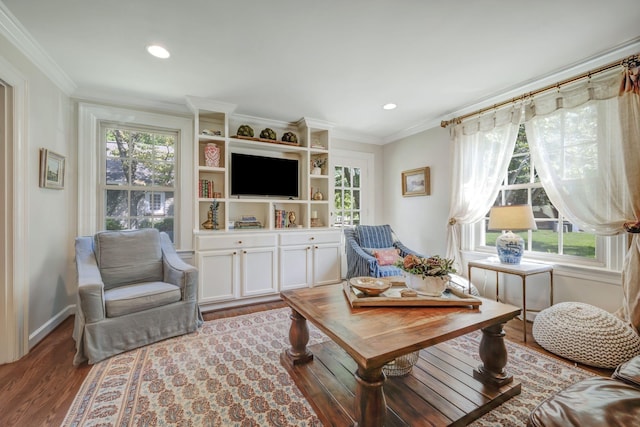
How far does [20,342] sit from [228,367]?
61.9 inches

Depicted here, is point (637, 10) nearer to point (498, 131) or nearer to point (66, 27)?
point (498, 131)

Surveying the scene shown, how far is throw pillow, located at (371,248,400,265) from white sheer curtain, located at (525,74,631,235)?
164cm

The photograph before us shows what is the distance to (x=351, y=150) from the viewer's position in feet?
14.4

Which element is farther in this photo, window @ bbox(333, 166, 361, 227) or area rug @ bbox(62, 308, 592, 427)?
window @ bbox(333, 166, 361, 227)

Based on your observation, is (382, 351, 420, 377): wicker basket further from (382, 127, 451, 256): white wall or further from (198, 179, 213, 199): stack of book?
(198, 179, 213, 199): stack of book

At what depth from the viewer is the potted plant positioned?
1706mm

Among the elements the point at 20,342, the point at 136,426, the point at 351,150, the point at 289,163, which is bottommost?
the point at 136,426

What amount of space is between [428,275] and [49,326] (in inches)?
127

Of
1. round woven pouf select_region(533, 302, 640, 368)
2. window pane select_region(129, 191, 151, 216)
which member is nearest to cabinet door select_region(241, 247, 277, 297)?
window pane select_region(129, 191, 151, 216)

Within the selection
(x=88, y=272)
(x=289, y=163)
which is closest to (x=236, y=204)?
(x=289, y=163)

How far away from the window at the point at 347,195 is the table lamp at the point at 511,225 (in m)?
2.16

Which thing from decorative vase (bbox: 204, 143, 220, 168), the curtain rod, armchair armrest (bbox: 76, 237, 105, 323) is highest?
the curtain rod

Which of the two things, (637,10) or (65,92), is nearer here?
(637,10)

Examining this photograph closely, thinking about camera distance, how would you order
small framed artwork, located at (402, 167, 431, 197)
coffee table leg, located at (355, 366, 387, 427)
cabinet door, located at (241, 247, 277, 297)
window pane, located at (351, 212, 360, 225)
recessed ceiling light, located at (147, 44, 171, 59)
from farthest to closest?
window pane, located at (351, 212, 360, 225)
small framed artwork, located at (402, 167, 431, 197)
cabinet door, located at (241, 247, 277, 297)
recessed ceiling light, located at (147, 44, 171, 59)
coffee table leg, located at (355, 366, 387, 427)
